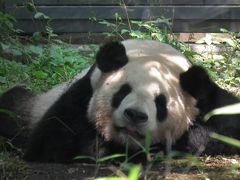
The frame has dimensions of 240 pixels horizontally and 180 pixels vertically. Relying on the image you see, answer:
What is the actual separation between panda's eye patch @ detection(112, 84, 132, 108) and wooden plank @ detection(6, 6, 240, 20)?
15.6 ft

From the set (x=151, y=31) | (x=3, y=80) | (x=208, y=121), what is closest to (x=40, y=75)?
(x=3, y=80)

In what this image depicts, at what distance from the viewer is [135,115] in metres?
3.62

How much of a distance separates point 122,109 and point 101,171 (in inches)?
16.4

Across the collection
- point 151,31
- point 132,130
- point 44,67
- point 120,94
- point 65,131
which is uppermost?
point 120,94

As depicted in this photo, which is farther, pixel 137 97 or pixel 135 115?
pixel 137 97

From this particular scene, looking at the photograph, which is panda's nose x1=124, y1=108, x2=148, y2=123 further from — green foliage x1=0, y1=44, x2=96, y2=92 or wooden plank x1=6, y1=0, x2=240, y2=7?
wooden plank x1=6, y1=0, x2=240, y2=7

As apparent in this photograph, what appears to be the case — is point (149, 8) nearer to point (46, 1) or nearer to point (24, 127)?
point (46, 1)

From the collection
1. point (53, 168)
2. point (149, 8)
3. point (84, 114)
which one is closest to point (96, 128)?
point (84, 114)

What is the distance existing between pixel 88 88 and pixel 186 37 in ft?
16.4

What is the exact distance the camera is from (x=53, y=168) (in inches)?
149

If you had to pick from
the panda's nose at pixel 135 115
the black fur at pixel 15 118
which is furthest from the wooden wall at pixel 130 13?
the panda's nose at pixel 135 115

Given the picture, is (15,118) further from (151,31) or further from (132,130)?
(151,31)

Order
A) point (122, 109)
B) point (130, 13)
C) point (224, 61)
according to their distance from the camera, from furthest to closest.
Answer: point (130, 13) → point (224, 61) → point (122, 109)

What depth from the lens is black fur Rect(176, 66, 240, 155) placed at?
409 cm
